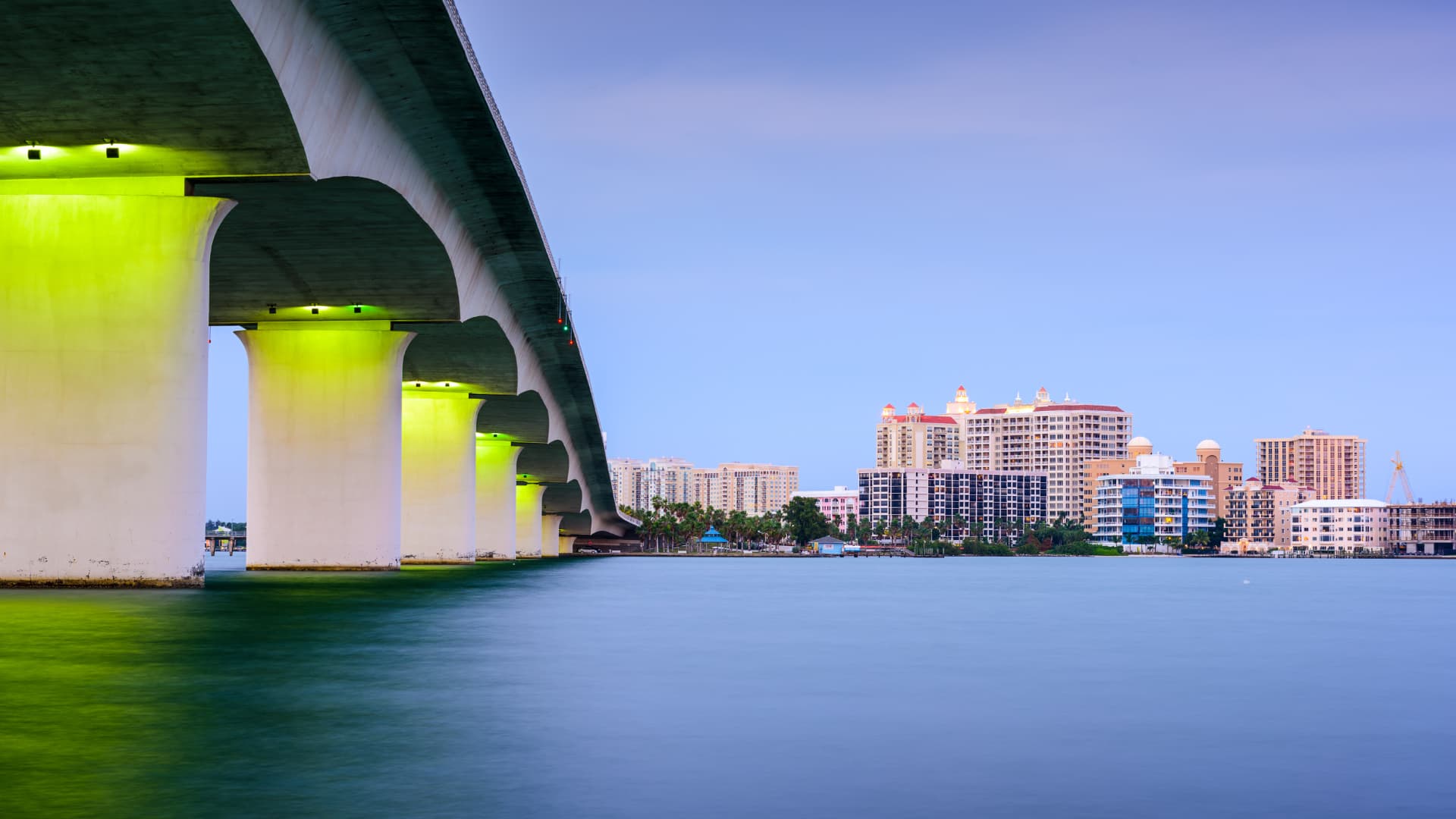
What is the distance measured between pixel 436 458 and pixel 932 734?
60.1 metres

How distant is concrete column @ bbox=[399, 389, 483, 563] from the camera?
2717 inches

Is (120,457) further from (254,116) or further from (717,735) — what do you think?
(717,735)

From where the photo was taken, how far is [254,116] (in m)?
27.8

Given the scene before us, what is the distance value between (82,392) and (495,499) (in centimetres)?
6123

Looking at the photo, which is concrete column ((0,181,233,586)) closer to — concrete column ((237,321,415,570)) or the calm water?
the calm water

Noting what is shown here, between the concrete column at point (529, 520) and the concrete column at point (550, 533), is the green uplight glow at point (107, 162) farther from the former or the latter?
the concrete column at point (550, 533)

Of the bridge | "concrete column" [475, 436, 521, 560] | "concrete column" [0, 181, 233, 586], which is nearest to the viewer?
the bridge

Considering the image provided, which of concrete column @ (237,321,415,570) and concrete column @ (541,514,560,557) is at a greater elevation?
concrete column @ (237,321,415,570)

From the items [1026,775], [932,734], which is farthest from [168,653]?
[1026,775]

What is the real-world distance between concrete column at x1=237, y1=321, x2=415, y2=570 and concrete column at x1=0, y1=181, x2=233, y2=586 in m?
17.3

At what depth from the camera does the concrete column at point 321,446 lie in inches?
1886

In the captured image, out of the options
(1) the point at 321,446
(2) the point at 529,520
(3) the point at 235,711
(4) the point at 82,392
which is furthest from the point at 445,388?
(3) the point at 235,711

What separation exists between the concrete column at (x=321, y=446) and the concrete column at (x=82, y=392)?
56.7 feet

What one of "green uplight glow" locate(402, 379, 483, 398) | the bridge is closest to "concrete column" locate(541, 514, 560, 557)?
"green uplight glow" locate(402, 379, 483, 398)
